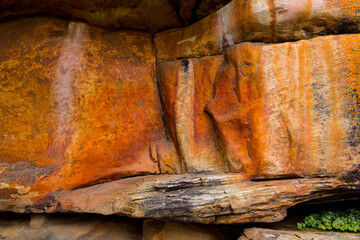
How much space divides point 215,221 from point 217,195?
44 centimetres

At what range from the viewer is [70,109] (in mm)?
3721

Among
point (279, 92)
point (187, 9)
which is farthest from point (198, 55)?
point (279, 92)

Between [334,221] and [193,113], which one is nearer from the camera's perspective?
[334,221]

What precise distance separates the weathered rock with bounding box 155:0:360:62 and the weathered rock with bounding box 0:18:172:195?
1.55 metres

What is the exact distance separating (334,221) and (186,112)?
2526 millimetres

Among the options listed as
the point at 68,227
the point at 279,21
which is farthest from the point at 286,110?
the point at 68,227

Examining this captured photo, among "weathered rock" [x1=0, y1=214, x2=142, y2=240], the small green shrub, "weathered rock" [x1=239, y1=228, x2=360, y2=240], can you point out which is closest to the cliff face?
"weathered rock" [x1=239, y1=228, x2=360, y2=240]

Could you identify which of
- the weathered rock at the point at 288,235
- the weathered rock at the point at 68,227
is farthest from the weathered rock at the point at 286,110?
the weathered rock at the point at 68,227

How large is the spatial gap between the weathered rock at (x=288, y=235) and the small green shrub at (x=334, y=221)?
0.49 ft

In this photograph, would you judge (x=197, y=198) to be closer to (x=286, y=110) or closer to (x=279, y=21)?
(x=286, y=110)

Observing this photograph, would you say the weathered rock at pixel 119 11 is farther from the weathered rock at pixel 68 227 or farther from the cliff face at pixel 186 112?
the weathered rock at pixel 68 227

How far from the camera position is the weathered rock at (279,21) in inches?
123

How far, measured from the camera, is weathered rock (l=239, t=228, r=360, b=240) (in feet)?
9.89

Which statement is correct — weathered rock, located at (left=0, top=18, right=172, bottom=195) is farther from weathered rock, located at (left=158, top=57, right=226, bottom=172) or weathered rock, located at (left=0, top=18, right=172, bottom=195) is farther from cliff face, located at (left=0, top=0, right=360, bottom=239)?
weathered rock, located at (left=158, top=57, right=226, bottom=172)
